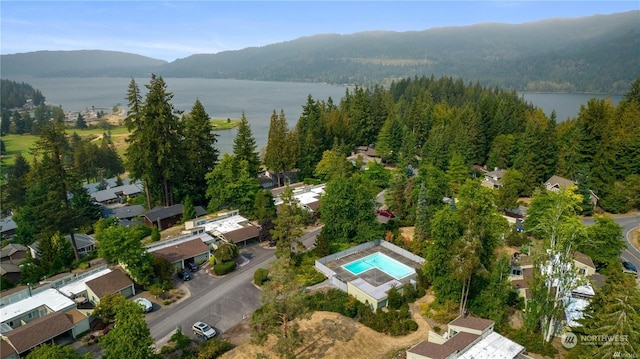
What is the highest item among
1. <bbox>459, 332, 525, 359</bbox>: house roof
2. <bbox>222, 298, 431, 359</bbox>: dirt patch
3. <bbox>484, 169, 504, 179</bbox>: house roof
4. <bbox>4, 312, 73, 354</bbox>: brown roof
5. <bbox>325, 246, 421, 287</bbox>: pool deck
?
<bbox>484, 169, 504, 179</bbox>: house roof

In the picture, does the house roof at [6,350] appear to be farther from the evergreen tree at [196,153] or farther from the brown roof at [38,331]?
the evergreen tree at [196,153]

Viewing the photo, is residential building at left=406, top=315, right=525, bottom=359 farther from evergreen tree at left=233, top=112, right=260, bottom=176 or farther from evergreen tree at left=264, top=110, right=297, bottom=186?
evergreen tree at left=264, top=110, right=297, bottom=186

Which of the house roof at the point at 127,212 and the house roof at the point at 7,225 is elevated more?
the house roof at the point at 127,212

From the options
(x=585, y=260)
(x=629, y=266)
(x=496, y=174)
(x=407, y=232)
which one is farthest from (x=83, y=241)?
(x=496, y=174)

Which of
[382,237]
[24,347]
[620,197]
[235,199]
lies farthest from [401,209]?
[24,347]

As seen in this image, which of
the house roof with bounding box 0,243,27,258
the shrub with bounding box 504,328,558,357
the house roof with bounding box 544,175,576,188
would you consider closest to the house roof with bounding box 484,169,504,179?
the house roof with bounding box 544,175,576,188

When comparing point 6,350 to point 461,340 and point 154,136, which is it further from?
point 461,340

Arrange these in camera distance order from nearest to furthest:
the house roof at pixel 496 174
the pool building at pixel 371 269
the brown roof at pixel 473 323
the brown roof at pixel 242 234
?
the brown roof at pixel 473 323 → the pool building at pixel 371 269 → the brown roof at pixel 242 234 → the house roof at pixel 496 174

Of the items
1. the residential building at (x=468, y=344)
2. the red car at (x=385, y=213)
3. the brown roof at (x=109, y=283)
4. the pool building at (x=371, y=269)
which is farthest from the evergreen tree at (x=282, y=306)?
the red car at (x=385, y=213)
